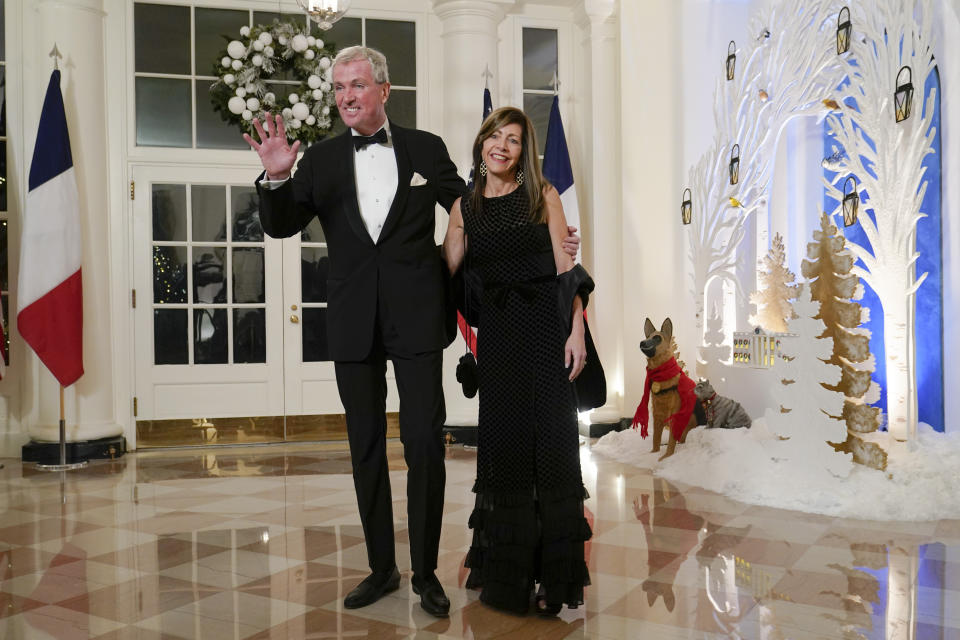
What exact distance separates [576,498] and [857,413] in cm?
214

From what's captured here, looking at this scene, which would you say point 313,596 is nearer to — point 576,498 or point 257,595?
point 257,595

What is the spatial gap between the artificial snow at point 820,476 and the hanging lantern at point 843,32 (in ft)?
6.69

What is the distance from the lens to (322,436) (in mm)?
6258

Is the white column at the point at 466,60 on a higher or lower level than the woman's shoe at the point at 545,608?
Result: higher

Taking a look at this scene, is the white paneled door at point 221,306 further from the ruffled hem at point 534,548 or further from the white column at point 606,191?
the ruffled hem at point 534,548

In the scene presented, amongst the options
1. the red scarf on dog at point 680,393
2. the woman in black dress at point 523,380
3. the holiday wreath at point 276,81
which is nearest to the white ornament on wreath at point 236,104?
the holiday wreath at point 276,81

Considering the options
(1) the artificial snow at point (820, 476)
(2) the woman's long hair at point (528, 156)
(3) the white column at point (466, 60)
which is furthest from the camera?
(3) the white column at point (466, 60)

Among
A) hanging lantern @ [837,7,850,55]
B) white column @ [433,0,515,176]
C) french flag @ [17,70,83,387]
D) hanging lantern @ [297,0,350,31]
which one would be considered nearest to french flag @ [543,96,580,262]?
white column @ [433,0,515,176]

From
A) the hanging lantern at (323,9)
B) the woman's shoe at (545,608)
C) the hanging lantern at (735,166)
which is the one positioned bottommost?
the woman's shoe at (545,608)

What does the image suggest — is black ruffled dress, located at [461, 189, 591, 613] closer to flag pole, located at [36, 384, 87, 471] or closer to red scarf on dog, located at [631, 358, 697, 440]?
red scarf on dog, located at [631, 358, 697, 440]

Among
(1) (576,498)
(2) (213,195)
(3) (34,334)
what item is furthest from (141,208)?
(1) (576,498)

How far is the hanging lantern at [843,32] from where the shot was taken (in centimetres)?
441

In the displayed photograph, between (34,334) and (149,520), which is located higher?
(34,334)

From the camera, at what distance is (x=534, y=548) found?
2.44 meters
